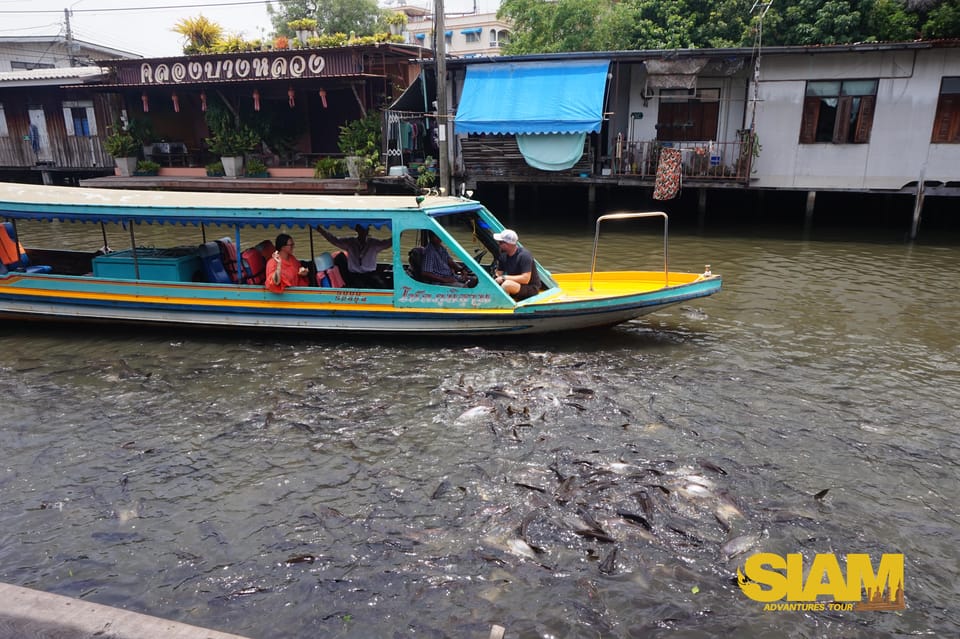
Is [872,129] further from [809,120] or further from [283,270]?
[283,270]

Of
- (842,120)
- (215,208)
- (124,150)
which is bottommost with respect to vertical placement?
(215,208)

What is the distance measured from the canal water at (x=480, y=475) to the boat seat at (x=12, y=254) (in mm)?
959

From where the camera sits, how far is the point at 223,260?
9516 millimetres

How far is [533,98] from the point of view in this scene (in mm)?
18234

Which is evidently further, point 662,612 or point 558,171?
point 558,171

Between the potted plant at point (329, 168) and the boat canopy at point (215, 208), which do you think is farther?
the potted plant at point (329, 168)

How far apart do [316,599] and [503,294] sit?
4.78m

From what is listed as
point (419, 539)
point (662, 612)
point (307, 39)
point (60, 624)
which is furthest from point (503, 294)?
point (307, 39)

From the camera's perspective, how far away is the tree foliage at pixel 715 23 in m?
21.8

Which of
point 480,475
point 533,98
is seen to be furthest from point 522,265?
point 533,98

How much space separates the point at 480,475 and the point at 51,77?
27062mm

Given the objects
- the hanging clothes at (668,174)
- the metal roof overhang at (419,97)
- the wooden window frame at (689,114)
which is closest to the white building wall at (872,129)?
the wooden window frame at (689,114)

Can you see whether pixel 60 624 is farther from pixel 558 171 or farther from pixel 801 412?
pixel 558 171

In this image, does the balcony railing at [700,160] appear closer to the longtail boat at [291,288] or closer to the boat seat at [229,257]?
the longtail boat at [291,288]
